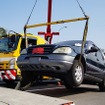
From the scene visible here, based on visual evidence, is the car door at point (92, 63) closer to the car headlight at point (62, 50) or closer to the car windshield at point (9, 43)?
the car headlight at point (62, 50)

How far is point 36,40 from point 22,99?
8.06 meters

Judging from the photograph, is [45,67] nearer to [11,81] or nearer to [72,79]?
[72,79]

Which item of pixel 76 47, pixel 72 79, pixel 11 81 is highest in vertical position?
pixel 76 47

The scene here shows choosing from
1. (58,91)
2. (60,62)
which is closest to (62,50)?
(60,62)

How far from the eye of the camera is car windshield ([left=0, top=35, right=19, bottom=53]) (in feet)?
37.7

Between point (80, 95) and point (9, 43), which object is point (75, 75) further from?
point (9, 43)

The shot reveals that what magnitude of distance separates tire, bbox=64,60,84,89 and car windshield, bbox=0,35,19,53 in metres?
3.88

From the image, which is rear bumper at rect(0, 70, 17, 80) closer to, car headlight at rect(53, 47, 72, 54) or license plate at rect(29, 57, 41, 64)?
license plate at rect(29, 57, 41, 64)

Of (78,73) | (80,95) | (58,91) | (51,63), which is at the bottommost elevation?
(58,91)

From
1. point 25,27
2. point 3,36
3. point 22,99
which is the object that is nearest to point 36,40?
point 3,36

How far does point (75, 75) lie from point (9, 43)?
4.58 metres

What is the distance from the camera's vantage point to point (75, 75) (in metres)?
7.97

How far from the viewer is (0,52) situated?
12102 millimetres

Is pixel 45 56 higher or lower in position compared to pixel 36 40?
higher
